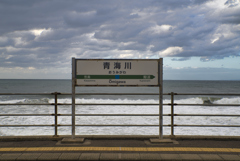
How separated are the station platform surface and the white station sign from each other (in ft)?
4.48

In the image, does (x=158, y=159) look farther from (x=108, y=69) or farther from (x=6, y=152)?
(x=6, y=152)

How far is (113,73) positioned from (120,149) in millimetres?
1715

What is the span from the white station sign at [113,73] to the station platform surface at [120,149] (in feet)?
4.48

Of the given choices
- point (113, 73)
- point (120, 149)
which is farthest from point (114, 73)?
point (120, 149)

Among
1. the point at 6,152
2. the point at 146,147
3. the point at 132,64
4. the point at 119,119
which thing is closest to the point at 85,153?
the point at 146,147

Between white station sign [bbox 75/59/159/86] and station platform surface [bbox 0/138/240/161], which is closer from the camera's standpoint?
station platform surface [bbox 0/138/240/161]

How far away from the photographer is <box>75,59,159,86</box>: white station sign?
192 inches

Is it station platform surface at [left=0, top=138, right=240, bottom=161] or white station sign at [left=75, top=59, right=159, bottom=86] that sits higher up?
white station sign at [left=75, top=59, right=159, bottom=86]

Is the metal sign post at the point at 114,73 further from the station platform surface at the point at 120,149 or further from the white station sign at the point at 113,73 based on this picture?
the station platform surface at the point at 120,149

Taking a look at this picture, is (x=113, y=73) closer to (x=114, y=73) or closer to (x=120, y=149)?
(x=114, y=73)

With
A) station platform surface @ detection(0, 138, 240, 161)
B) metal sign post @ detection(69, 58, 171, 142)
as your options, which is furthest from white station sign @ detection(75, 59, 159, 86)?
station platform surface @ detection(0, 138, 240, 161)

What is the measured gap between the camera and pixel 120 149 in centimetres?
422

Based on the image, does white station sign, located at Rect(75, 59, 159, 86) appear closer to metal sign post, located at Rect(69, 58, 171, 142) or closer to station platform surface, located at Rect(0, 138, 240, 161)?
metal sign post, located at Rect(69, 58, 171, 142)

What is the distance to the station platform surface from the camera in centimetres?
379
